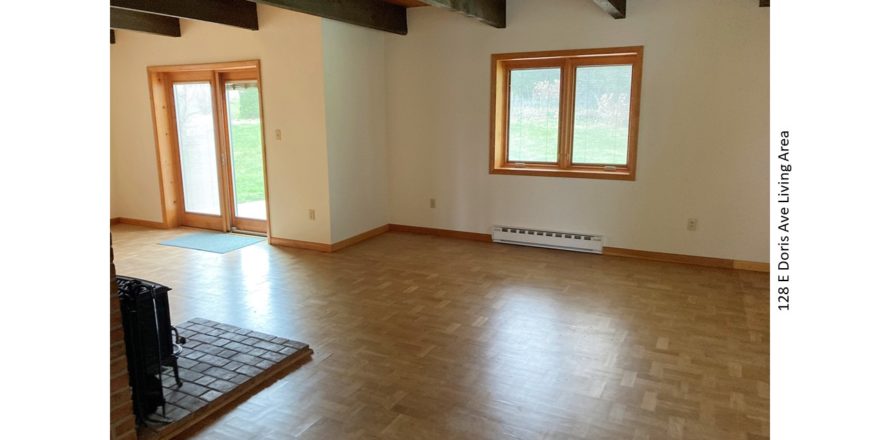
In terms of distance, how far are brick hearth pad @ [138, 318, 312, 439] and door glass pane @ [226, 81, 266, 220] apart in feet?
8.93

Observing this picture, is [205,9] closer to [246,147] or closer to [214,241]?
[246,147]

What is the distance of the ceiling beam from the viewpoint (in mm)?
5000

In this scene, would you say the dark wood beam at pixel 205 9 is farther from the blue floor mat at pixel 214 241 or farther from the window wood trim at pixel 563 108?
the window wood trim at pixel 563 108

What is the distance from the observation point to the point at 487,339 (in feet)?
10.9

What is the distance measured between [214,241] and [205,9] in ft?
8.10

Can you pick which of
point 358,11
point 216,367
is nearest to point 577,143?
point 358,11

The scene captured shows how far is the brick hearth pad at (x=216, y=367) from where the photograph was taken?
2.45 metres

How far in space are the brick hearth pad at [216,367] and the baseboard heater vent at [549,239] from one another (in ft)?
10.0

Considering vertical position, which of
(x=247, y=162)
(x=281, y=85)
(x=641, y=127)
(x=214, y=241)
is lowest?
A: (x=214, y=241)

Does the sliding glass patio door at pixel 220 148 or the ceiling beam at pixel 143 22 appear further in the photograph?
the sliding glass patio door at pixel 220 148

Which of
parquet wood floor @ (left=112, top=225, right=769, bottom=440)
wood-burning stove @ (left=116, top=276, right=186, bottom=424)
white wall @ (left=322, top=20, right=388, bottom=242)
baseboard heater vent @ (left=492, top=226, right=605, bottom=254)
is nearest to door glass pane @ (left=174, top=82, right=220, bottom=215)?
parquet wood floor @ (left=112, top=225, right=769, bottom=440)

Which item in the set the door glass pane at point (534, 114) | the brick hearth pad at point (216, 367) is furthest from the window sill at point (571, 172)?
the brick hearth pad at point (216, 367)

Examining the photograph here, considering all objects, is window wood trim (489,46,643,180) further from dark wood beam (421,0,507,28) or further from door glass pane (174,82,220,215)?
door glass pane (174,82,220,215)
